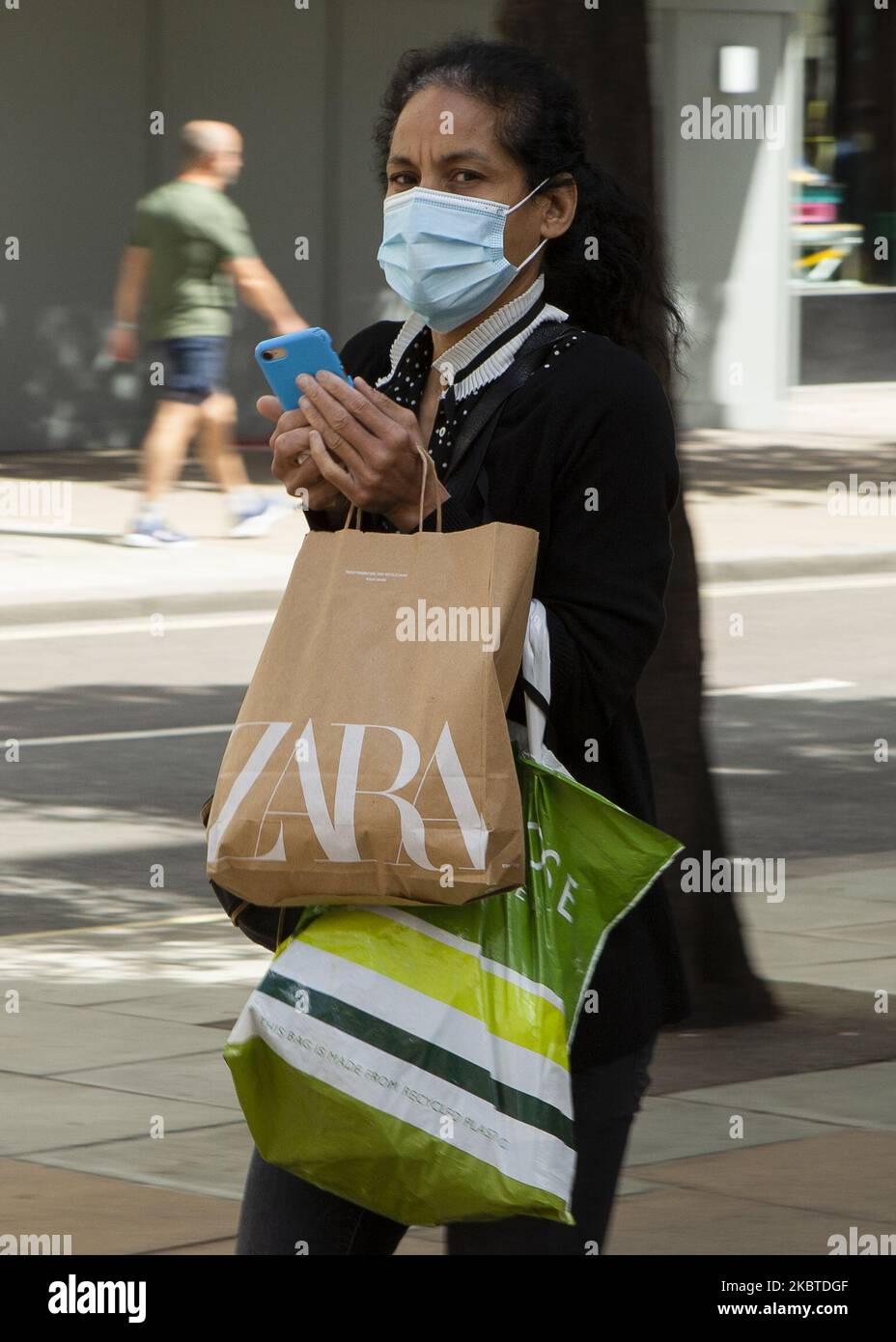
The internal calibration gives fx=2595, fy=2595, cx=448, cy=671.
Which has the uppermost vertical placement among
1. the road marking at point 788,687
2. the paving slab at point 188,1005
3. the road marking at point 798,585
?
the paving slab at point 188,1005

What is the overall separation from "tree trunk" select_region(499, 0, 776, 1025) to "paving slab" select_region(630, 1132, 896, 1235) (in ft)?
3.70

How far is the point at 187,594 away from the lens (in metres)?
14.4

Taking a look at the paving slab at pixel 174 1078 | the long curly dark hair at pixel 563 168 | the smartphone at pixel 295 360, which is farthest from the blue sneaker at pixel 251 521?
the smartphone at pixel 295 360

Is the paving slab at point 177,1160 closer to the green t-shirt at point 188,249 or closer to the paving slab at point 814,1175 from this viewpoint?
the paving slab at point 814,1175

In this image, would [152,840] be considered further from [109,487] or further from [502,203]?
[109,487]

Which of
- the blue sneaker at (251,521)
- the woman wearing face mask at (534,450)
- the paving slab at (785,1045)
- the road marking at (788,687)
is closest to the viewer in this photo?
the woman wearing face mask at (534,450)

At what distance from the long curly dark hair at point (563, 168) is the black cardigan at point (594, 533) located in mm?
227

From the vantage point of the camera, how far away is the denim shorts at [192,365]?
1545 cm

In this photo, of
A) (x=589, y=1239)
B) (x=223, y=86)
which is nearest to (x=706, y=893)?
(x=589, y=1239)

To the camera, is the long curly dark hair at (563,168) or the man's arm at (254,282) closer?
the long curly dark hair at (563,168)

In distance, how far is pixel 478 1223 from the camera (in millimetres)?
2822

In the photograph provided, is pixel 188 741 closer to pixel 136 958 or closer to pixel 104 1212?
pixel 136 958
